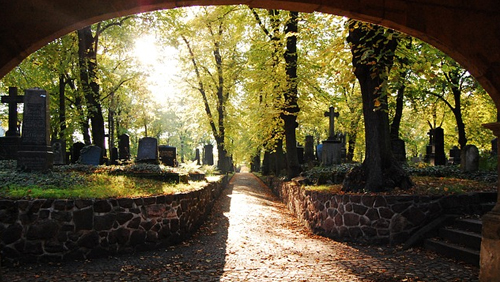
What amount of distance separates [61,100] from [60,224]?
16075mm

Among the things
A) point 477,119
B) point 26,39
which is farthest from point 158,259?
point 477,119

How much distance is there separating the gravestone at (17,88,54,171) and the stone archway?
8051 mm

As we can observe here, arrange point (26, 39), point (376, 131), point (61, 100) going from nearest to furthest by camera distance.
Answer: point (26, 39)
point (376, 131)
point (61, 100)

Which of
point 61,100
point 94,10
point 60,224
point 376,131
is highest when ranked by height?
point 61,100

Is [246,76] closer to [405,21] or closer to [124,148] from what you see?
[124,148]

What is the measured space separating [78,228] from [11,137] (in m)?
12.1

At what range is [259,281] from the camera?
5070 millimetres

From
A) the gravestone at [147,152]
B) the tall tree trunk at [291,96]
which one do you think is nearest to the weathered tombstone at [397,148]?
the tall tree trunk at [291,96]

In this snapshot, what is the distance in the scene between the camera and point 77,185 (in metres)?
8.58

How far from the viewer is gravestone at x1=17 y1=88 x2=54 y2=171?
33.9ft

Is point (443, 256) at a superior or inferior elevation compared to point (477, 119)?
inferior

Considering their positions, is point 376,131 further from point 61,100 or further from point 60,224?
point 61,100

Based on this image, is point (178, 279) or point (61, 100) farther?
point (61, 100)

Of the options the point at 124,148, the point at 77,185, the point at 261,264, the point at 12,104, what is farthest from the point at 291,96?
the point at 12,104
